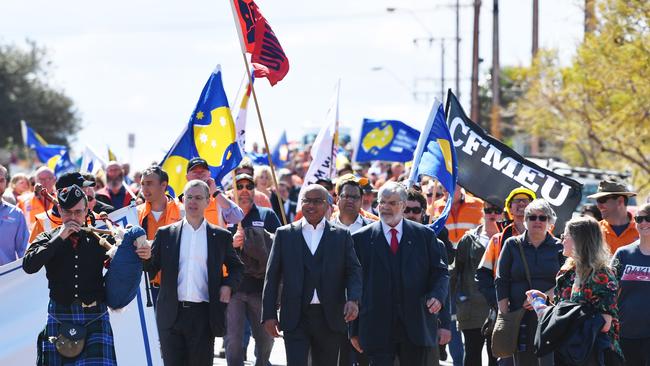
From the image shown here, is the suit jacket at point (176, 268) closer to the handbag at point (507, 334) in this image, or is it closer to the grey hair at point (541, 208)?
the handbag at point (507, 334)

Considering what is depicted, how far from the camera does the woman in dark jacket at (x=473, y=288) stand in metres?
12.1

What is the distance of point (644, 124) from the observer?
90.8ft

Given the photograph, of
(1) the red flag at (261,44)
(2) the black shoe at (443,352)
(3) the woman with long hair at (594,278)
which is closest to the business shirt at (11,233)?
(1) the red flag at (261,44)

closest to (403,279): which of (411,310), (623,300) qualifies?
(411,310)

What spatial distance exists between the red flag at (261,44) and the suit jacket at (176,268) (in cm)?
313

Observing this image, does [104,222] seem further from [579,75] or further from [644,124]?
[579,75]

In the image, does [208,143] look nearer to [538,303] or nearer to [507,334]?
[507,334]

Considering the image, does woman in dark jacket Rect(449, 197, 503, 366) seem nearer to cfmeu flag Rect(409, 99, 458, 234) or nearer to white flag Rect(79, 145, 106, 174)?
cfmeu flag Rect(409, 99, 458, 234)

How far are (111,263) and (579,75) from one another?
23348 millimetres

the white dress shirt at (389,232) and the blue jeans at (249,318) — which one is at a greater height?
the white dress shirt at (389,232)

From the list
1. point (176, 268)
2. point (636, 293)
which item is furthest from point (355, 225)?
point (636, 293)

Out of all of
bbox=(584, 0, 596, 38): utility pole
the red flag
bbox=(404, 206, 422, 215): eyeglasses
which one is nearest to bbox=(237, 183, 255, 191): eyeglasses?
the red flag

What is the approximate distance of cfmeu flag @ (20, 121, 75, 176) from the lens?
2384 centimetres

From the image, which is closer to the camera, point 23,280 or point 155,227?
point 23,280
